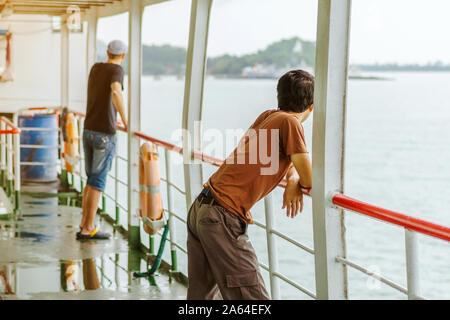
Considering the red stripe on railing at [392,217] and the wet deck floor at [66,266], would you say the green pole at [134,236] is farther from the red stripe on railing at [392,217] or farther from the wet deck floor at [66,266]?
the red stripe on railing at [392,217]

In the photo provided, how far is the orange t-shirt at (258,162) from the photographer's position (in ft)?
7.13

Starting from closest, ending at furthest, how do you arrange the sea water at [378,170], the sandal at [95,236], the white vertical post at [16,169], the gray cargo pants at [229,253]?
the gray cargo pants at [229,253] → the sandal at [95,236] → the white vertical post at [16,169] → the sea water at [378,170]

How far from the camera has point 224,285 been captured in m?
2.29

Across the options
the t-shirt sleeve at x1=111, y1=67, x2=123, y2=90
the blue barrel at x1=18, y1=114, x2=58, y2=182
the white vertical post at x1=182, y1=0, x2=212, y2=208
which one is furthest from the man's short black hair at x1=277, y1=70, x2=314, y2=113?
the blue barrel at x1=18, y1=114, x2=58, y2=182

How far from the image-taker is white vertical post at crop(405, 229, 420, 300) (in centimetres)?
204

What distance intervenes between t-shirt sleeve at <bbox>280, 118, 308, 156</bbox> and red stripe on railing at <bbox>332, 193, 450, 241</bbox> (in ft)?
1.03

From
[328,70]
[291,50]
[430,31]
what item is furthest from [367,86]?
[328,70]

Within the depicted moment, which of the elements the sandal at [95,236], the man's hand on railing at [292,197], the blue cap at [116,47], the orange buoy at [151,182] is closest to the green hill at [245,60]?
the sandal at [95,236]

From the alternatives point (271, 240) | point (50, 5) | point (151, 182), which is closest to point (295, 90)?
point (271, 240)

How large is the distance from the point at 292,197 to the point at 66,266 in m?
2.62

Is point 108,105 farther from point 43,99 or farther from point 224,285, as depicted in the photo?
point 43,99

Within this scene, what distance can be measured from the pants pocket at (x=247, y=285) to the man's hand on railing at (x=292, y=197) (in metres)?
0.28

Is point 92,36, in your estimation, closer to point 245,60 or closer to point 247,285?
point 247,285
